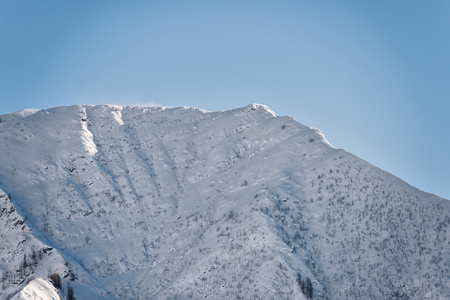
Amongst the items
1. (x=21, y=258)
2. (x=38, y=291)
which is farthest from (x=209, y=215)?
(x=38, y=291)

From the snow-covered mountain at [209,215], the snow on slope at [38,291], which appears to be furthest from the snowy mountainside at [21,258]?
the snow on slope at [38,291]

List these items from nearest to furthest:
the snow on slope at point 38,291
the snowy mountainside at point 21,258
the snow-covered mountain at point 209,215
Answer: the snow on slope at point 38,291 < the snowy mountainside at point 21,258 < the snow-covered mountain at point 209,215

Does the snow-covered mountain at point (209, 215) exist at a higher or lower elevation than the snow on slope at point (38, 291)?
higher

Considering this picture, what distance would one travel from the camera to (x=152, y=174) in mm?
151625

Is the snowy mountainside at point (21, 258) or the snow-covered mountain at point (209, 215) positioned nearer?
the snowy mountainside at point (21, 258)

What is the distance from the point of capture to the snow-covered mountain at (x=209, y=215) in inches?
4144

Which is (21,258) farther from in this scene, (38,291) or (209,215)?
(209,215)

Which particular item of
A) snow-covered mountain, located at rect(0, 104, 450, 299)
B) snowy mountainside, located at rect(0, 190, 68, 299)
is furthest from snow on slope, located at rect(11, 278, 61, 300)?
snowy mountainside, located at rect(0, 190, 68, 299)

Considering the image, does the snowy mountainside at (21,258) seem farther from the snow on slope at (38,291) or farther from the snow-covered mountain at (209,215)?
the snow on slope at (38,291)

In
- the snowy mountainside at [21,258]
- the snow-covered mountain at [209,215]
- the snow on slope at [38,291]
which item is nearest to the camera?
the snow on slope at [38,291]

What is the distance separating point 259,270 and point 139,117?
298ft

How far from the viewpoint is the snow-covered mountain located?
345 feet

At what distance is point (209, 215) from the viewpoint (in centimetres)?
13038

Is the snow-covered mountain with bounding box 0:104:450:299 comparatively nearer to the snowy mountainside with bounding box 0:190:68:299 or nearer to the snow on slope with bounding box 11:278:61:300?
the snowy mountainside with bounding box 0:190:68:299
